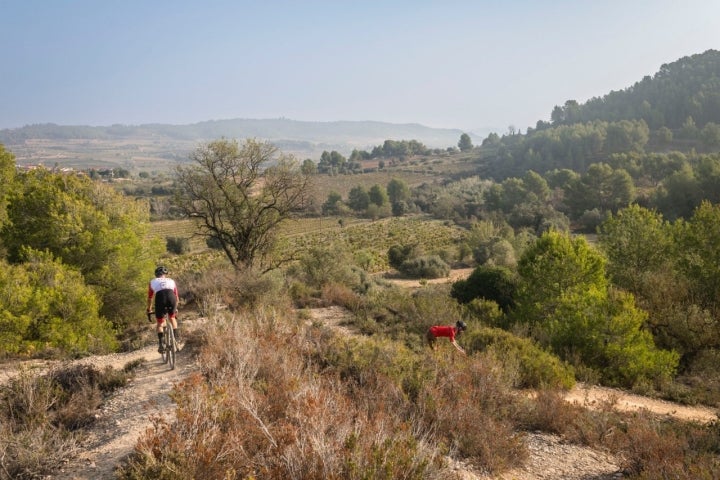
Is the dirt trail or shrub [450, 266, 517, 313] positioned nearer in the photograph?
the dirt trail

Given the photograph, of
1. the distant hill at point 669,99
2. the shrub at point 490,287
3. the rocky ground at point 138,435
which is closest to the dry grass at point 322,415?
the rocky ground at point 138,435

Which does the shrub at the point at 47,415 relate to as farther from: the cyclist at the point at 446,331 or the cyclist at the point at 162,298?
the cyclist at the point at 446,331

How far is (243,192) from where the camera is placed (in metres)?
20.6

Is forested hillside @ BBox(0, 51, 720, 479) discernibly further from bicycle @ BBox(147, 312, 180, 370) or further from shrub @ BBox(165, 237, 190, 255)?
shrub @ BBox(165, 237, 190, 255)

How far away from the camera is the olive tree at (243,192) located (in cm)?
2027

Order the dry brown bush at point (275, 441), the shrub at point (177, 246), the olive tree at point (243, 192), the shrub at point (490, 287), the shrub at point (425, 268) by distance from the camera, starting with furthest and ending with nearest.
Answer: the shrub at point (177, 246)
the shrub at point (425, 268)
the olive tree at point (243, 192)
the shrub at point (490, 287)
the dry brown bush at point (275, 441)

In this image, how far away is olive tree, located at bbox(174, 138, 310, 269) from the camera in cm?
2027

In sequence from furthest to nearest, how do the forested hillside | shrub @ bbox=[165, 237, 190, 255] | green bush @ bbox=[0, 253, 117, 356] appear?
shrub @ bbox=[165, 237, 190, 255]
green bush @ bbox=[0, 253, 117, 356]
the forested hillside

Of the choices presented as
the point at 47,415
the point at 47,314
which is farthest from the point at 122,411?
the point at 47,314

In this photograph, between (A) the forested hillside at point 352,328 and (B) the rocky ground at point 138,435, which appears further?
(B) the rocky ground at point 138,435

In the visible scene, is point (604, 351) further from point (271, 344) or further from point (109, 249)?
point (109, 249)

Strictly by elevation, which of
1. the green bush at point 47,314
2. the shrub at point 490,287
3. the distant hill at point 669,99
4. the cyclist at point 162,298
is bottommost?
the shrub at point 490,287

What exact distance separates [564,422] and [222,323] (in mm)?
6367

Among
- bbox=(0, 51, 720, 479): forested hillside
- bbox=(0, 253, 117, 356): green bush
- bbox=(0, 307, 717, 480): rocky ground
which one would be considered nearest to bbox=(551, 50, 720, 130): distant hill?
bbox=(0, 51, 720, 479): forested hillside
